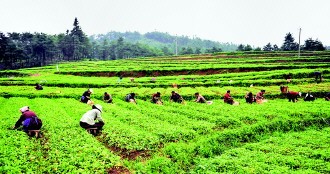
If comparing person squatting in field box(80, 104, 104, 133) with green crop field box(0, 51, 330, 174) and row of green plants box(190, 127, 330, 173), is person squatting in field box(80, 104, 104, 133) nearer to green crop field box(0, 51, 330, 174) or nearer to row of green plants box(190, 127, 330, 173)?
green crop field box(0, 51, 330, 174)

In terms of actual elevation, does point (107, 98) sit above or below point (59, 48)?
below

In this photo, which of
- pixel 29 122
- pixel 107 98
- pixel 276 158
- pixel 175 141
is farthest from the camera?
pixel 107 98

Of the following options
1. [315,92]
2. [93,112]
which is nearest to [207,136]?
[93,112]

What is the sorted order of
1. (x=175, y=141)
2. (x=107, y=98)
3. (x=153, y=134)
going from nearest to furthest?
(x=175, y=141), (x=153, y=134), (x=107, y=98)

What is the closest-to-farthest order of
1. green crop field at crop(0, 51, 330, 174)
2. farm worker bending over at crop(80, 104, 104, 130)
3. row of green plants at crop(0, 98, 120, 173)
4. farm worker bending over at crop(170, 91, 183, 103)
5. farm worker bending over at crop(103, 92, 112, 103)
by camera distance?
1. row of green plants at crop(0, 98, 120, 173)
2. green crop field at crop(0, 51, 330, 174)
3. farm worker bending over at crop(80, 104, 104, 130)
4. farm worker bending over at crop(103, 92, 112, 103)
5. farm worker bending over at crop(170, 91, 183, 103)

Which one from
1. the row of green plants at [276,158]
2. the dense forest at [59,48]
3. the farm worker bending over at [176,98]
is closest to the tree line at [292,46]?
the dense forest at [59,48]

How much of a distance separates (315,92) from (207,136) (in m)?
16.2

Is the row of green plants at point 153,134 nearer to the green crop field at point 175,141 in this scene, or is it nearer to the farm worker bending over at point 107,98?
the green crop field at point 175,141

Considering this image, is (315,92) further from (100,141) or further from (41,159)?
(41,159)

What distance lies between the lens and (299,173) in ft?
34.3

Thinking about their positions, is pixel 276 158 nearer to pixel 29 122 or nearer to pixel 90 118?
pixel 90 118

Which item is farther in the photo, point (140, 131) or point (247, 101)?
point (247, 101)

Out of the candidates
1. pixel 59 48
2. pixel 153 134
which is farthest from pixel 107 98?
pixel 59 48

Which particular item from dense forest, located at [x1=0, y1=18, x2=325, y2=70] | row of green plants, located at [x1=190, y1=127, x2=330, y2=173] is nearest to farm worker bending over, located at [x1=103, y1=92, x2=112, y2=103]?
row of green plants, located at [x1=190, y1=127, x2=330, y2=173]
